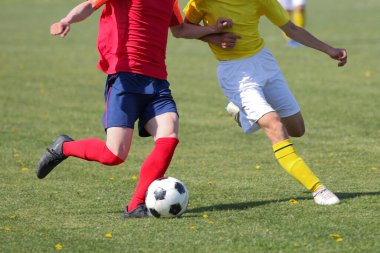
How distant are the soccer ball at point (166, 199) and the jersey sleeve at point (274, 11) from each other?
5.98 ft

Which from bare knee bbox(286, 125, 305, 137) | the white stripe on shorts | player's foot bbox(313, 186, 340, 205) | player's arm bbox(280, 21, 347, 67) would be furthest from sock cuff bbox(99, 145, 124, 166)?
player's arm bbox(280, 21, 347, 67)

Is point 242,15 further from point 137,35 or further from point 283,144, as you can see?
point 283,144

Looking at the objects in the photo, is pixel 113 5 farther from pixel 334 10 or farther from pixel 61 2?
pixel 61 2

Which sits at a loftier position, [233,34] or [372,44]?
[233,34]

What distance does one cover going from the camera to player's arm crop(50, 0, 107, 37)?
7.38 meters

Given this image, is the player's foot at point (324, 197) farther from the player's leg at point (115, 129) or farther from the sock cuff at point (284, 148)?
the player's leg at point (115, 129)

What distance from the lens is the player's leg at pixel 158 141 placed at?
7.92 m

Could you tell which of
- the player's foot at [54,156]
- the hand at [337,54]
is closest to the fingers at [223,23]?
the hand at [337,54]

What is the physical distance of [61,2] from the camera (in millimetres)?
45156

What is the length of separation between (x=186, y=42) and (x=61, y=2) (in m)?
19.9

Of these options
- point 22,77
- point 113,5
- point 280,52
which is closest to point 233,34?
point 113,5

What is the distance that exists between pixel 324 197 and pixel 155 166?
1461mm

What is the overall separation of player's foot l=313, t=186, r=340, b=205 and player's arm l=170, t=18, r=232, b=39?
5.37 ft

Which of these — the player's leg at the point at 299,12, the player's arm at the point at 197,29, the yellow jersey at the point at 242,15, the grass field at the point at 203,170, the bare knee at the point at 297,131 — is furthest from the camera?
the player's leg at the point at 299,12
